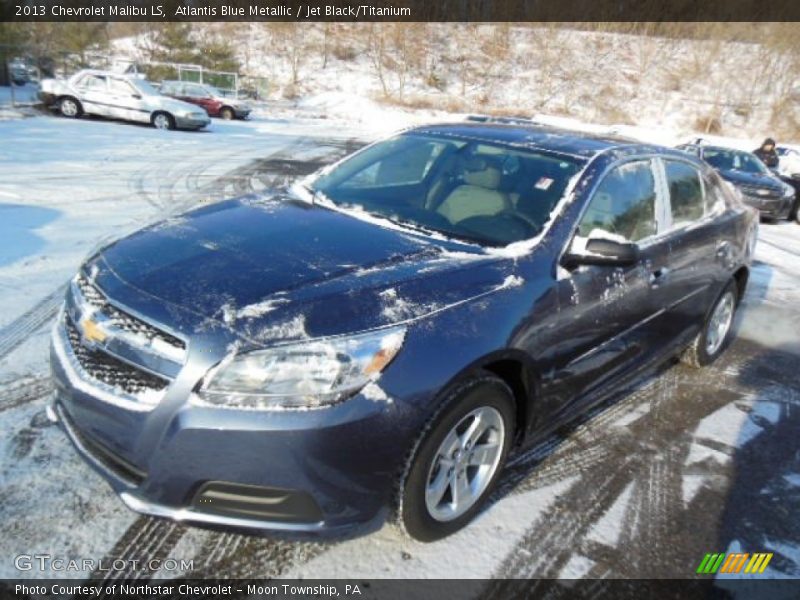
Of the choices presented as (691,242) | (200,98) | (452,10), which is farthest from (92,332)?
(452,10)

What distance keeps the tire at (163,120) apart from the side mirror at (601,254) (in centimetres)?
1706

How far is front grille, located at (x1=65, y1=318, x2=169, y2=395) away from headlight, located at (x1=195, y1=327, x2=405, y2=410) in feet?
0.73

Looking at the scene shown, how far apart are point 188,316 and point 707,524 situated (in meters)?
2.58

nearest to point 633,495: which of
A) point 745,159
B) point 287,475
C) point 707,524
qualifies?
point 707,524

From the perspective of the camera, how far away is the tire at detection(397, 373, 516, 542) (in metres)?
2.30

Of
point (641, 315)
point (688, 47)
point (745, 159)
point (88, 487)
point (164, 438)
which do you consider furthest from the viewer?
point (688, 47)

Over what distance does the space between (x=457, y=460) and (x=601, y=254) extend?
119 centimetres

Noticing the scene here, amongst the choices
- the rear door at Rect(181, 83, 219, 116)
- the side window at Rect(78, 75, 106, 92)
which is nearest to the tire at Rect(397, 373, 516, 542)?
the side window at Rect(78, 75, 106, 92)

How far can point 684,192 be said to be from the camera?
398 centimetres

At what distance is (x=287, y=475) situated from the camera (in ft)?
6.65

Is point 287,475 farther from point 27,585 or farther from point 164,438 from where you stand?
point 27,585

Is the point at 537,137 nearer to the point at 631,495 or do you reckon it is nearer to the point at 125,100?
the point at 631,495

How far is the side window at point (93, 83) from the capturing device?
1739 cm

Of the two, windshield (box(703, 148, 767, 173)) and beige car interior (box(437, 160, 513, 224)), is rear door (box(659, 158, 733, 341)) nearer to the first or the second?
beige car interior (box(437, 160, 513, 224))
